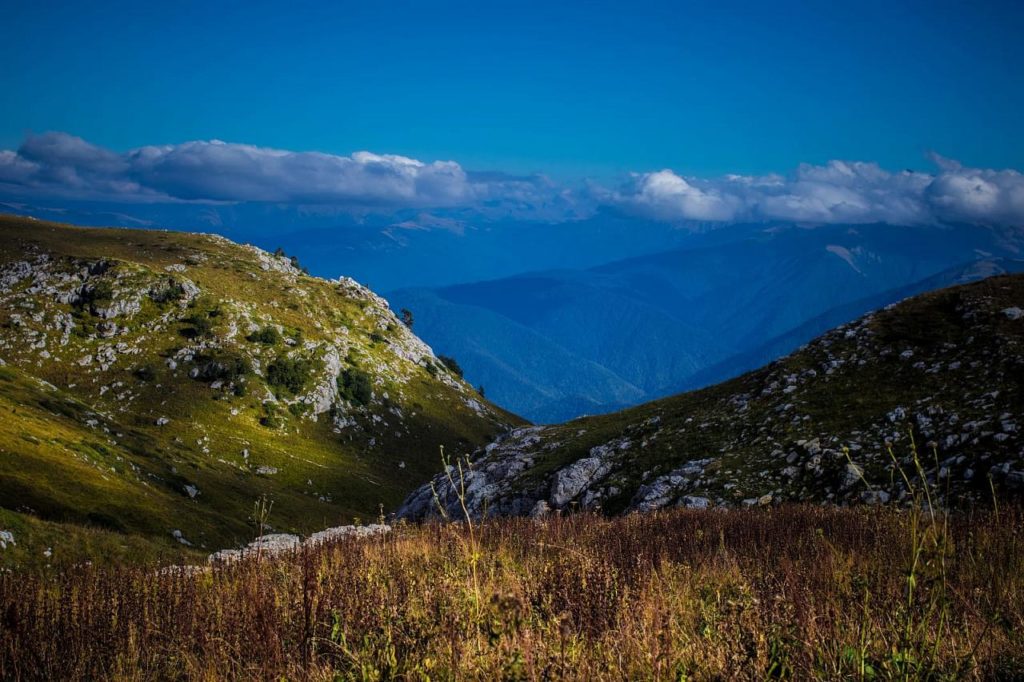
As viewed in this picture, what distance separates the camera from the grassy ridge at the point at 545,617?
15.7 feet

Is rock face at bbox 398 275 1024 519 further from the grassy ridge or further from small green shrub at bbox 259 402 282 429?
small green shrub at bbox 259 402 282 429

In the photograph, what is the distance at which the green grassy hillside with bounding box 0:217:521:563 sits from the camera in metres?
63.7

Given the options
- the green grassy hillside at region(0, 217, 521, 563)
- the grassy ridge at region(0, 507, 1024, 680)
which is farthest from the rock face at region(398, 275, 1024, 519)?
the green grassy hillside at region(0, 217, 521, 563)

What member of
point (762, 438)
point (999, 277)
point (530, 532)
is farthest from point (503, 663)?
point (999, 277)

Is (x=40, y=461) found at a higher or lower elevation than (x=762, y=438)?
lower

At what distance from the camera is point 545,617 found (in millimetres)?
6734

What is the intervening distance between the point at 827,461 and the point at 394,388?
129227 mm

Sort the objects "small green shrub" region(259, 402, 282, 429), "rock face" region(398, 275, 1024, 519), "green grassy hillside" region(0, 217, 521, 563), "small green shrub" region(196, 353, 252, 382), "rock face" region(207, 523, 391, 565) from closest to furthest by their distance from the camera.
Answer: "rock face" region(207, 523, 391, 565) → "rock face" region(398, 275, 1024, 519) → "green grassy hillside" region(0, 217, 521, 563) → "small green shrub" region(259, 402, 282, 429) → "small green shrub" region(196, 353, 252, 382)

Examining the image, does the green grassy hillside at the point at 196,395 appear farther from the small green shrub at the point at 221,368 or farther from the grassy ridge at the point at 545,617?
the grassy ridge at the point at 545,617

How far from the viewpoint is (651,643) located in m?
4.98

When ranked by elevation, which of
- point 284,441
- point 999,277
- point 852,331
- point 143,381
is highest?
point 999,277

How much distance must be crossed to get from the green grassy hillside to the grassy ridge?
2049 inches

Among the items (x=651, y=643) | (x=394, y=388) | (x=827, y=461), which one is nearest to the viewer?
(x=651, y=643)

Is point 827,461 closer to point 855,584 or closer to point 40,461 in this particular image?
point 855,584
